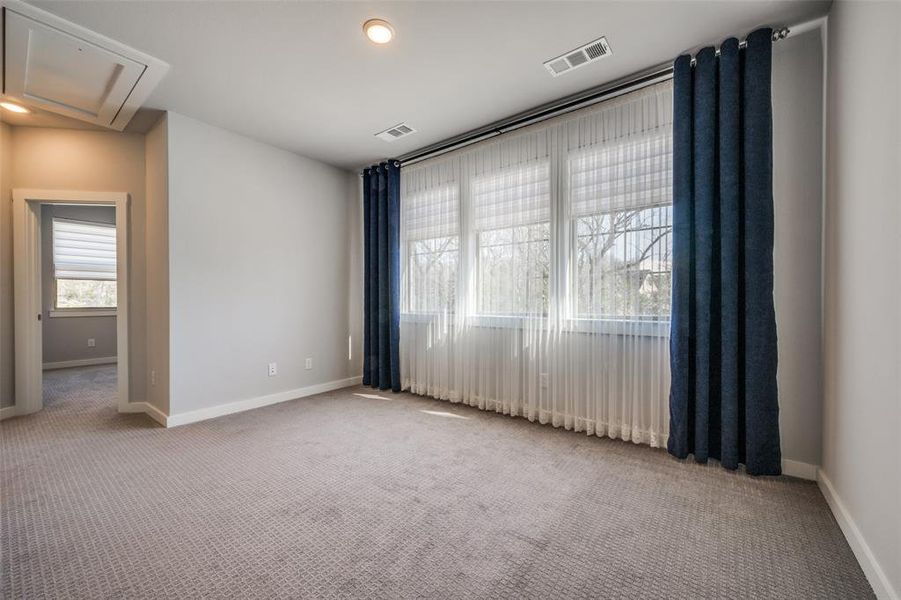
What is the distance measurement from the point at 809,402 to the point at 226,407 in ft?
14.3

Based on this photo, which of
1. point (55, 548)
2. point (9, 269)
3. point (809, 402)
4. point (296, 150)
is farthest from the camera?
point (296, 150)

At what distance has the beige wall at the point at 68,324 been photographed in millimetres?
5336

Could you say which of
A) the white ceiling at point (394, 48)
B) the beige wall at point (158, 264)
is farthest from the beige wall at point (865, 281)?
the beige wall at point (158, 264)

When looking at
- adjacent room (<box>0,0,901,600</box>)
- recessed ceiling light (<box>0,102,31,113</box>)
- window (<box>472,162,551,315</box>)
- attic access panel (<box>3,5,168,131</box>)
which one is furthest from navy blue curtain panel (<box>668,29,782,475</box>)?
recessed ceiling light (<box>0,102,31,113</box>)

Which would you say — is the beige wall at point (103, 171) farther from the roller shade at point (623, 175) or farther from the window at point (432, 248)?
the roller shade at point (623, 175)

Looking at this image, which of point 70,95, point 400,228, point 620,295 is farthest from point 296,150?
point 620,295

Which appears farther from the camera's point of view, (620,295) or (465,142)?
(465,142)

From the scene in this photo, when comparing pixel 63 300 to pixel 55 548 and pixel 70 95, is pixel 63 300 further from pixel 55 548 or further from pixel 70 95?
pixel 55 548

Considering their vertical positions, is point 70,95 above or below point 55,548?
above

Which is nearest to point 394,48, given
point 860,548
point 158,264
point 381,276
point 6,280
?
point 381,276

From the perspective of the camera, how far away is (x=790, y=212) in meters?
2.15

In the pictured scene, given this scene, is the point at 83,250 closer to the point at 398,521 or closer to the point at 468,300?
the point at 468,300

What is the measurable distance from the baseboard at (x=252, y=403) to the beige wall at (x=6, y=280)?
1.69 metres

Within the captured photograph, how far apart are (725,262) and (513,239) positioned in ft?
5.13
